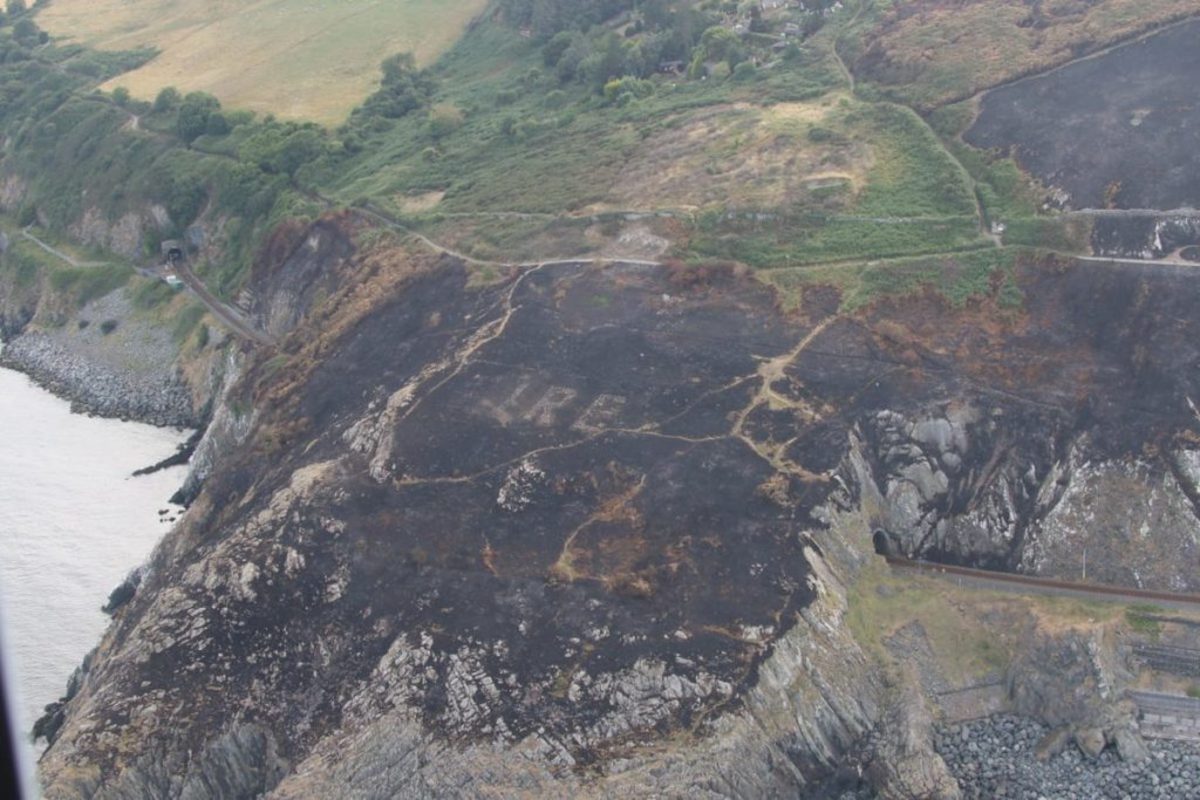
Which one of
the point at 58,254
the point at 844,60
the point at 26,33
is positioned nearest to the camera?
the point at 844,60

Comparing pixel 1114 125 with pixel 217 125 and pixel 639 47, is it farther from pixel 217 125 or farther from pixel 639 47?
pixel 217 125

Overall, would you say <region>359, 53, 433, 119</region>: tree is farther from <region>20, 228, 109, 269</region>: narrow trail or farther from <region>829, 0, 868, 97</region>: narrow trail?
<region>829, 0, 868, 97</region>: narrow trail

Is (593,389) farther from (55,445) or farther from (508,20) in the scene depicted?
(508,20)

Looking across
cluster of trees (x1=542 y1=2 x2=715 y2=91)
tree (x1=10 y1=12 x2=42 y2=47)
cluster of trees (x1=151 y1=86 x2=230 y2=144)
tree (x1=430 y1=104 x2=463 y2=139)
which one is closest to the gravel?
cluster of trees (x1=542 y1=2 x2=715 y2=91)

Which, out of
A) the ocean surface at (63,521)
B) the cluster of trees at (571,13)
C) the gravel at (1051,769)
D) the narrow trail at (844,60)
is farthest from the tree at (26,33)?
the gravel at (1051,769)

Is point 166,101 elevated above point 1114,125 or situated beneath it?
elevated above

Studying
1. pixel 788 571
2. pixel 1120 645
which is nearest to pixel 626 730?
pixel 788 571

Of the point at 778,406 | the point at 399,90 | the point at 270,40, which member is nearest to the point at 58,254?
the point at 399,90

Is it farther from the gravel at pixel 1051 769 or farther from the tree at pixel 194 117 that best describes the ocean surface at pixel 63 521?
the gravel at pixel 1051 769
